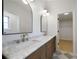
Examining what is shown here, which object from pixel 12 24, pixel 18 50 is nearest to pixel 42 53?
pixel 18 50

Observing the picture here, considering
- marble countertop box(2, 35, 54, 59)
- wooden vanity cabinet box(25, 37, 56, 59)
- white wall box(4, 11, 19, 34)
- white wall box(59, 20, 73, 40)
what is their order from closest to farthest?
marble countertop box(2, 35, 54, 59) → wooden vanity cabinet box(25, 37, 56, 59) → white wall box(4, 11, 19, 34) → white wall box(59, 20, 73, 40)

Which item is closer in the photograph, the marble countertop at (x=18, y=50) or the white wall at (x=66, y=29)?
the marble countertop at (x=18, y=50)

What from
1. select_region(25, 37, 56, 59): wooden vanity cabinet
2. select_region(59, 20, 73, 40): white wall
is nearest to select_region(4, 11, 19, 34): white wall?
select_region(25, 37, 56, 59): wooden vanity cabinet

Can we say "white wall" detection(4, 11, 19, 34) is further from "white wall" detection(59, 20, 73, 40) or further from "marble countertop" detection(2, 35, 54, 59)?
"white wall" detection(59, 20, 73, 40)

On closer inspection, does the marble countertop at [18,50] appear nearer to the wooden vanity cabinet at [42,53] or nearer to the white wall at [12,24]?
the wooden vanity cabinet at [42,53]

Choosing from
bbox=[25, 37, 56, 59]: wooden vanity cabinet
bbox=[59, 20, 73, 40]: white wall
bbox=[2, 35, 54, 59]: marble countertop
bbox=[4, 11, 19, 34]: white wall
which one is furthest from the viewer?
bbox=[59, 20, 73, 40]: white wall

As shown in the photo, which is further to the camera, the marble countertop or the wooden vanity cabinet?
the wooden vanity cabinet

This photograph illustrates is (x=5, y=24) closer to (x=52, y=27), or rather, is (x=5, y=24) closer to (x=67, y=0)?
(x=52, y=27)

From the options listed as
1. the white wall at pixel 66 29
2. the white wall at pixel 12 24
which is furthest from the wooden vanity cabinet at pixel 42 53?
→ the white wall at pixel 66 29

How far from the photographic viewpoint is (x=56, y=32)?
13.4ft

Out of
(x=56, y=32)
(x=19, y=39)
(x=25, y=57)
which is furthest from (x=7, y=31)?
(x=56, y=32)

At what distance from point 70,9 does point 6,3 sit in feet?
10.0

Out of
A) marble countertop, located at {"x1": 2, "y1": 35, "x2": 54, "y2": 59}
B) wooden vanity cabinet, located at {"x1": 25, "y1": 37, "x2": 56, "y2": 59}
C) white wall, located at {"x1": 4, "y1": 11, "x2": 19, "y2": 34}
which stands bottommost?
wooden vanity cabinet, located at {"x1": 25, "y1": 37, "x2": 56, "y2": 59}

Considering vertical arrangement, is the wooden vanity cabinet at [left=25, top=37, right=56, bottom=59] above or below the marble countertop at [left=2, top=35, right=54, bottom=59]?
below
